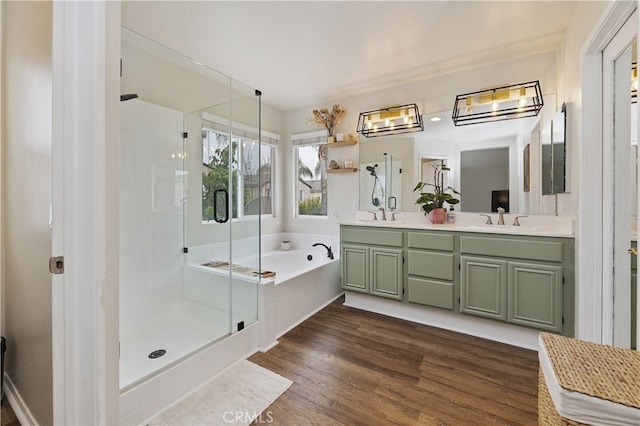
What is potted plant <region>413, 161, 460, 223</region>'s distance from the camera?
9.25ft

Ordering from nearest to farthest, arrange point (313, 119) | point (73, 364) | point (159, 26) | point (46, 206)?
point (73, 364) → point (46, 206) → point (159, 26) → point (313, 119)

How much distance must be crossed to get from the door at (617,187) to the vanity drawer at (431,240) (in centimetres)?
98

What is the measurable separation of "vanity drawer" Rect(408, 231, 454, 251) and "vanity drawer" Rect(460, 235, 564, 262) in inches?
4.1

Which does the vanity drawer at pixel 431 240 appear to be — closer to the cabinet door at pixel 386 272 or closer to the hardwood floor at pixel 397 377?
the cabinet door at pixel 386 272

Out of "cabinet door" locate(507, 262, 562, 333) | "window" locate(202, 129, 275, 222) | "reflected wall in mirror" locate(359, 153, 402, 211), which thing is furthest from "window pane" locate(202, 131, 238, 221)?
"cabinet door" locate(507, 262, 562, 333)

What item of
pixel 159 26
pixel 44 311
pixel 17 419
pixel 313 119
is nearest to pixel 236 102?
pixel 159 26

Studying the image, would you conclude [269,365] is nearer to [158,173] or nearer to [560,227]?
[158,173]

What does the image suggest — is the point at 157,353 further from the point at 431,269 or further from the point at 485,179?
the point at 485,179

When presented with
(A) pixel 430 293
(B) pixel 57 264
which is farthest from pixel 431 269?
(B) pixel 57 264

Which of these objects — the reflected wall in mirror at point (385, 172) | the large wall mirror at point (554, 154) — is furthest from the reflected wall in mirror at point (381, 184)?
the large wall mirror at point (554, 154)

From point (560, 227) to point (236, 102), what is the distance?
9.75ft

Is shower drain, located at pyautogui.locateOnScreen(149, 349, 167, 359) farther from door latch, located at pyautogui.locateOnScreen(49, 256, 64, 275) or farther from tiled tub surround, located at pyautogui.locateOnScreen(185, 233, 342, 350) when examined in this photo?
door latch, located at pyautogui.locateOnScreen(49, 256, 64, 275)

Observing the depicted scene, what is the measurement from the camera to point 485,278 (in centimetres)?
228

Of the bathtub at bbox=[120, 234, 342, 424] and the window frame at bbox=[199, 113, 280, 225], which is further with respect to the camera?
the window frame at bbox=[199, 113, 280, 225]
